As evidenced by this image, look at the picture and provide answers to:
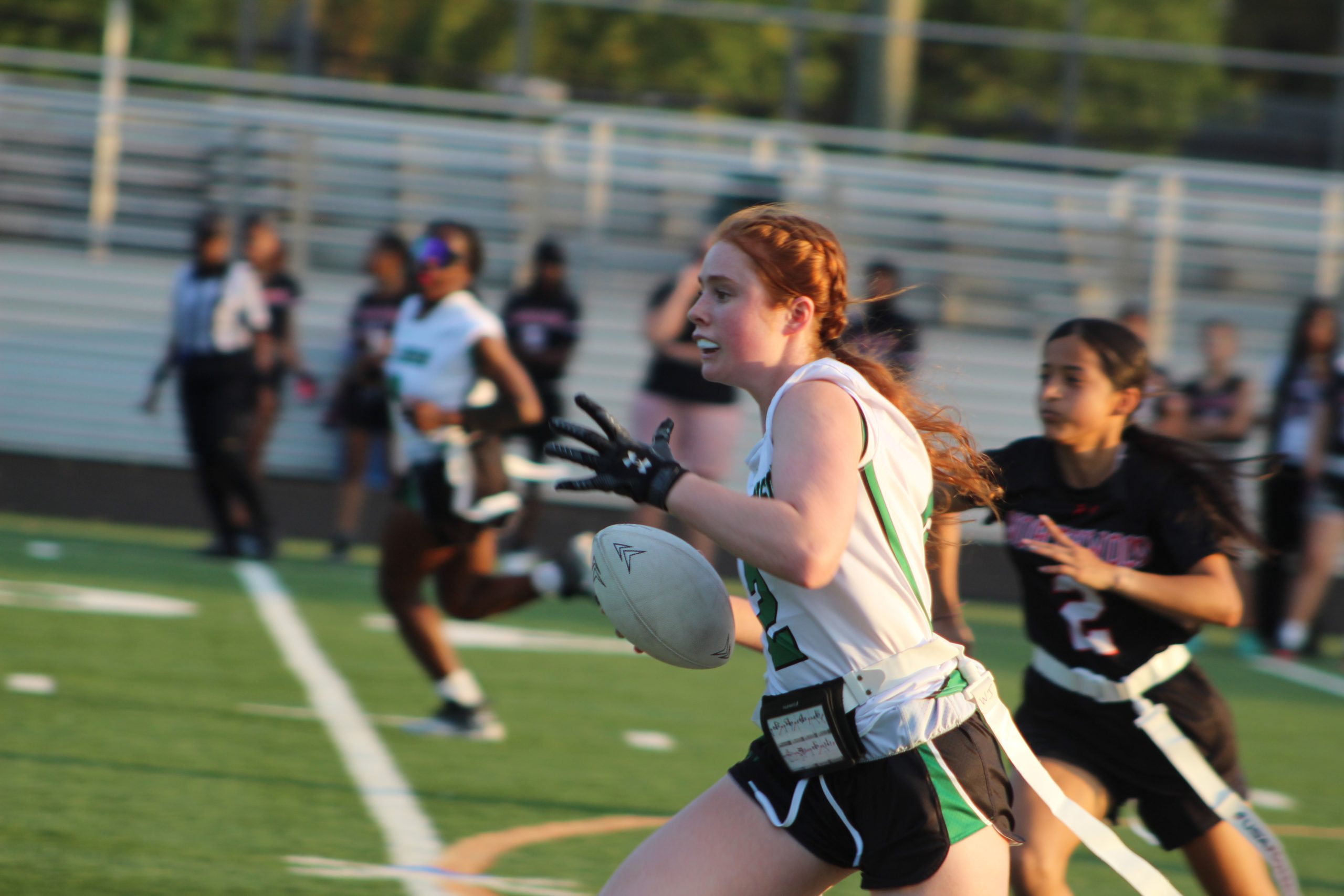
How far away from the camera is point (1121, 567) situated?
3912 mm

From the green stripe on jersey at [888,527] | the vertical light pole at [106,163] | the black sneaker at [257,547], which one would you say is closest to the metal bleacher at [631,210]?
the vertical light pole at [106,163]

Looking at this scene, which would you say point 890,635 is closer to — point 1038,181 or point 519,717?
point 519,717

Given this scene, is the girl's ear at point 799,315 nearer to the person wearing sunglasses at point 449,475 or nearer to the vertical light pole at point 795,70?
the person wearing sunglasses at point 449,475

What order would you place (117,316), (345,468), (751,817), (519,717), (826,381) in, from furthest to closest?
(117,316) → (345,468) → (519,717) → (751,817) → (826,381)

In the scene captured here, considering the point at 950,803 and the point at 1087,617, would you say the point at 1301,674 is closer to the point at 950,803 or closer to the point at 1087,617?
the point at 1087,617

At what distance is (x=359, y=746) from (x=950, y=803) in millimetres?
3805

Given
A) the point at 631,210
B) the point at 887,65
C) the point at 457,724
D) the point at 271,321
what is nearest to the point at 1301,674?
the point at 457,724

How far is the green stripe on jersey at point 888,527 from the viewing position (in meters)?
2.77

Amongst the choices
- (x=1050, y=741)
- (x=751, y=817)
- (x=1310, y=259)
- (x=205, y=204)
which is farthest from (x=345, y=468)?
(x=1310, y=259)

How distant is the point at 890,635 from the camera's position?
2.85 meters

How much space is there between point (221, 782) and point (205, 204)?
11170 millimetres

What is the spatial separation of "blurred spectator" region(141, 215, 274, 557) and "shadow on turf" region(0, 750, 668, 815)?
5.02m

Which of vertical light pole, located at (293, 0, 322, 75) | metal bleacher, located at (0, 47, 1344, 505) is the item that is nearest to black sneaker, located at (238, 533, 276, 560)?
metal bleacher, located at (0, 47, 1344, 505)

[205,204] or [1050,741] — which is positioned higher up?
[205,204]
